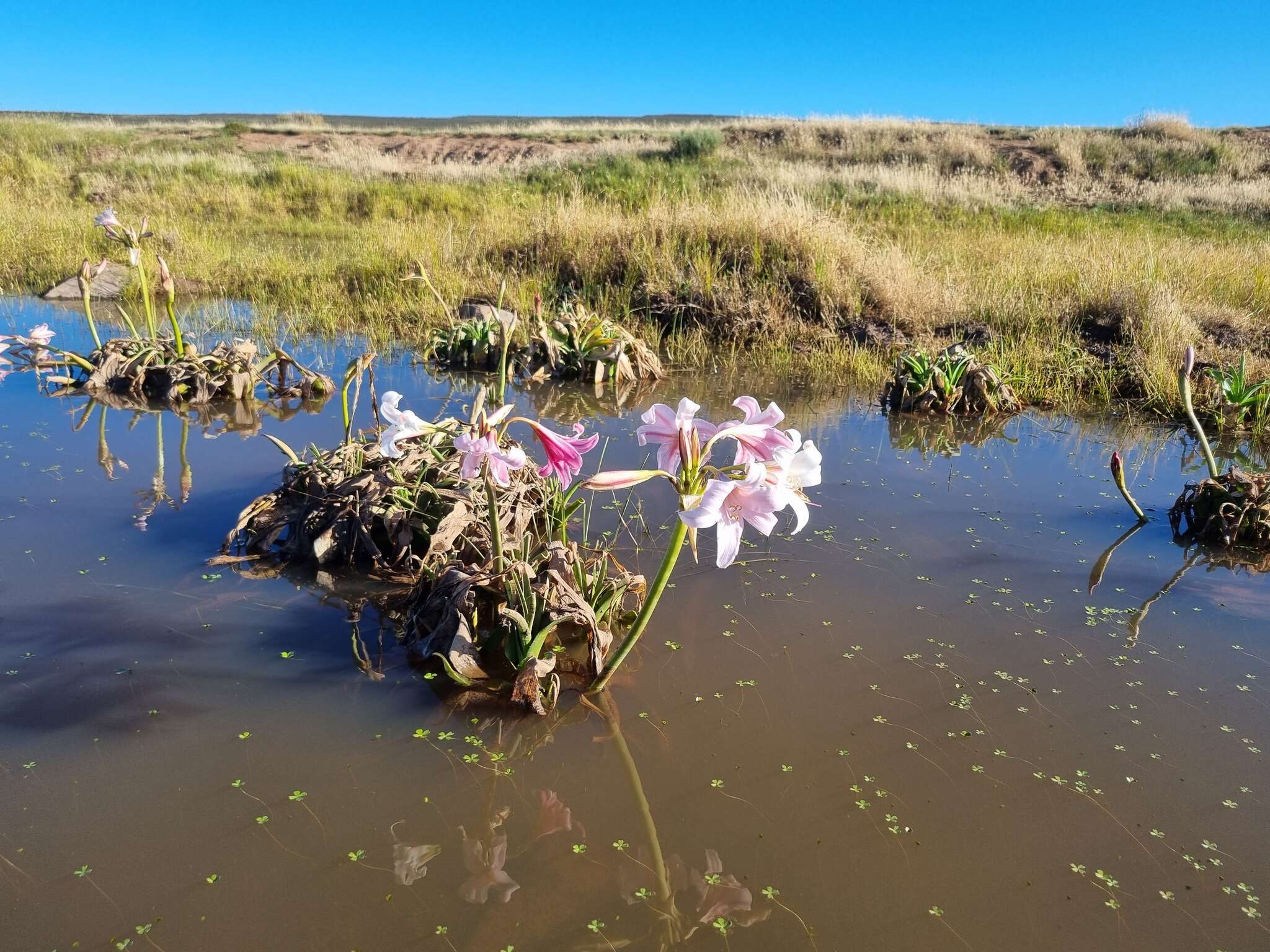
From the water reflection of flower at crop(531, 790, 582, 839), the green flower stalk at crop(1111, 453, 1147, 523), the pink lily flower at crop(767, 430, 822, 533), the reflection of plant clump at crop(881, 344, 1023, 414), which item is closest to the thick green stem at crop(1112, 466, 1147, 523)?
the green flower stalk at crop(1111, 453, 1147, 523)

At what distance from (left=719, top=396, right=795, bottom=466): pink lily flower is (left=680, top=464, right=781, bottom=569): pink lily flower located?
0.03 metres

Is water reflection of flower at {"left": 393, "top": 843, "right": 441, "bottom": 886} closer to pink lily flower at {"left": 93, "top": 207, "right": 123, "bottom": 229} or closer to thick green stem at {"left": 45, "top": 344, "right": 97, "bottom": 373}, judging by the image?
pink lily flower at {"left": 93, "top": 207, "right": 123, "bottom": 229}

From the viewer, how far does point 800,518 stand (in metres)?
1.69

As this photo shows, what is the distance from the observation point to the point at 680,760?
2203mm

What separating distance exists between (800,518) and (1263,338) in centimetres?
710

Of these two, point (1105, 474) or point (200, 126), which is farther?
point (200, 126)

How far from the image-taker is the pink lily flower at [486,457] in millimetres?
1879

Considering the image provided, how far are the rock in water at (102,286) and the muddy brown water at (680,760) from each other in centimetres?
639

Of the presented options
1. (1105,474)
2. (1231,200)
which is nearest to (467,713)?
(1105,474)

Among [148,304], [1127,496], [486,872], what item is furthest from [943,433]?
[148,304]

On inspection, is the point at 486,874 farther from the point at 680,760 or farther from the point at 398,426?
the point at 398,426

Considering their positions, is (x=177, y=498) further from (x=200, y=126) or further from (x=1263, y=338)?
(x=200, y=126)

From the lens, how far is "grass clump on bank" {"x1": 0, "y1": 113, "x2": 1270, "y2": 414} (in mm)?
7082

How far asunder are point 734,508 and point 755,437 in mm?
152
